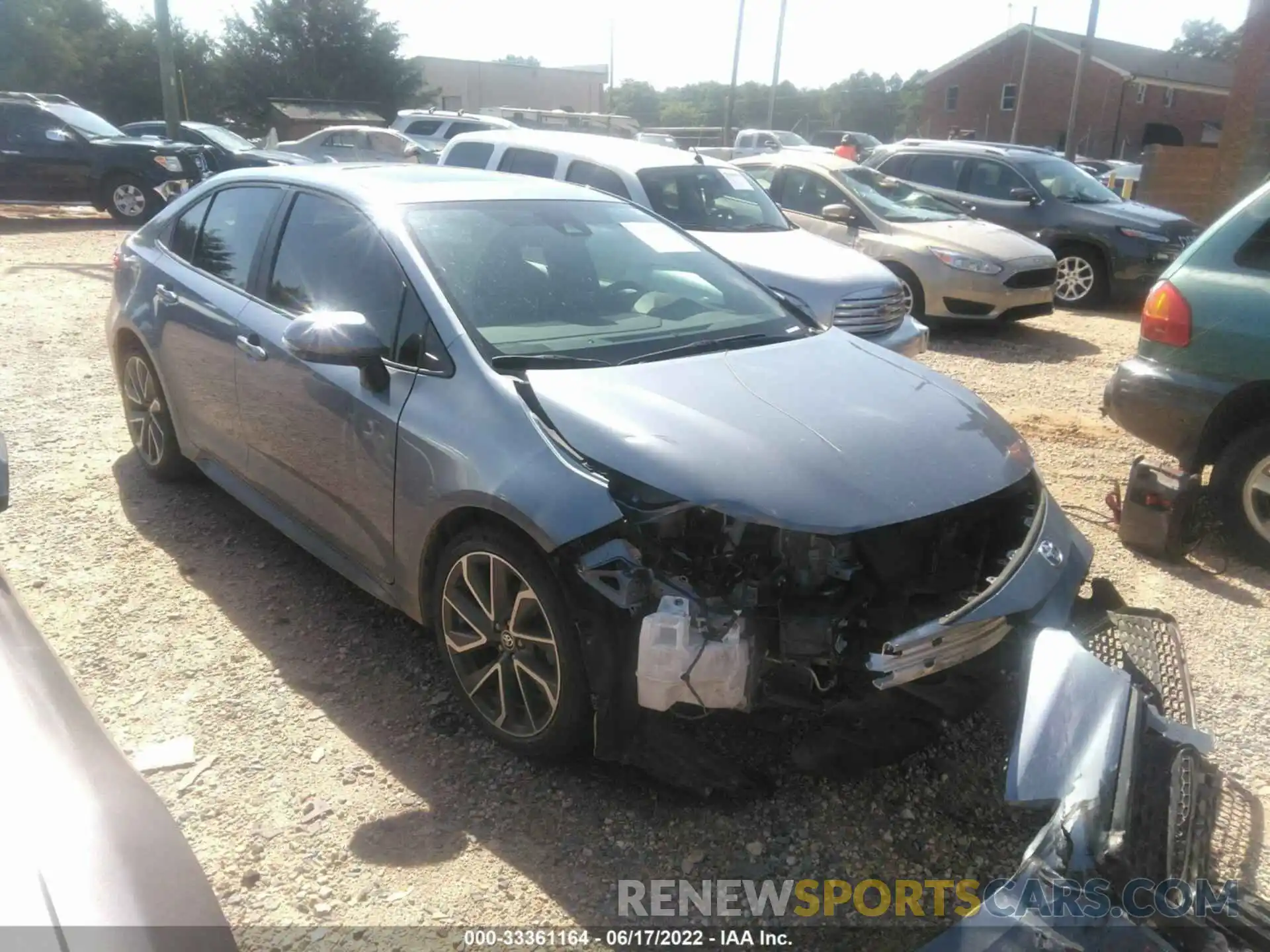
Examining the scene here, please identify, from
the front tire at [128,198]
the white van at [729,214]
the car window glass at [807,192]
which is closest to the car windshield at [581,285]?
the white van at [729,214]

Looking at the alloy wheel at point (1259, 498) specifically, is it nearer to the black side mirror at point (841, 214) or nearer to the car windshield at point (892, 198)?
the black side mirror at point (841, 214)

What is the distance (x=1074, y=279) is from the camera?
11.2m

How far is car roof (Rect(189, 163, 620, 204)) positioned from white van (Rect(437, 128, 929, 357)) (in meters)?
2.53

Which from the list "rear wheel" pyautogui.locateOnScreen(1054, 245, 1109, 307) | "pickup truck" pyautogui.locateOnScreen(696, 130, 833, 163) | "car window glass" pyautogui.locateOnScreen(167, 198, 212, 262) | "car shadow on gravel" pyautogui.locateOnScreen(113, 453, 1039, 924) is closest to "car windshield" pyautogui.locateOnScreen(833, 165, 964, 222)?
"rear wheel" pyautogui.locateOnScreen(1054, 245, 1109, 307)

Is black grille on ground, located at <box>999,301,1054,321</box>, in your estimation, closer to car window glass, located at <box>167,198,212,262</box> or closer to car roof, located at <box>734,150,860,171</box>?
car roof, located at <box>734,150,860,171</box>

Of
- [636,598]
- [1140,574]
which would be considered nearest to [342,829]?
[636,598]

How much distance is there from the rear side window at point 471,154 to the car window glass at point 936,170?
5.43 metres

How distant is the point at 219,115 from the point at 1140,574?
Answer: 45.8 m

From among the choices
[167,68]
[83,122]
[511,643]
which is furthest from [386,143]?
[511,643]

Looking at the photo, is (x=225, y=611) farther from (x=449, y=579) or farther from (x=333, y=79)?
(x=333, y=79)

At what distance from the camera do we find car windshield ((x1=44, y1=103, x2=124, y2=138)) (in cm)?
1573

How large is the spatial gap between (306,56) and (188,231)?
43.1m

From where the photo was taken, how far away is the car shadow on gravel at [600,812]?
8.82 ft

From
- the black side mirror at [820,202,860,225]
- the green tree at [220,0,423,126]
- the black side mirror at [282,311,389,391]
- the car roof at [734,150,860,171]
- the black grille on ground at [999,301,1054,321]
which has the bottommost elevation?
the black grille on ground at [999,301,1054,321]
